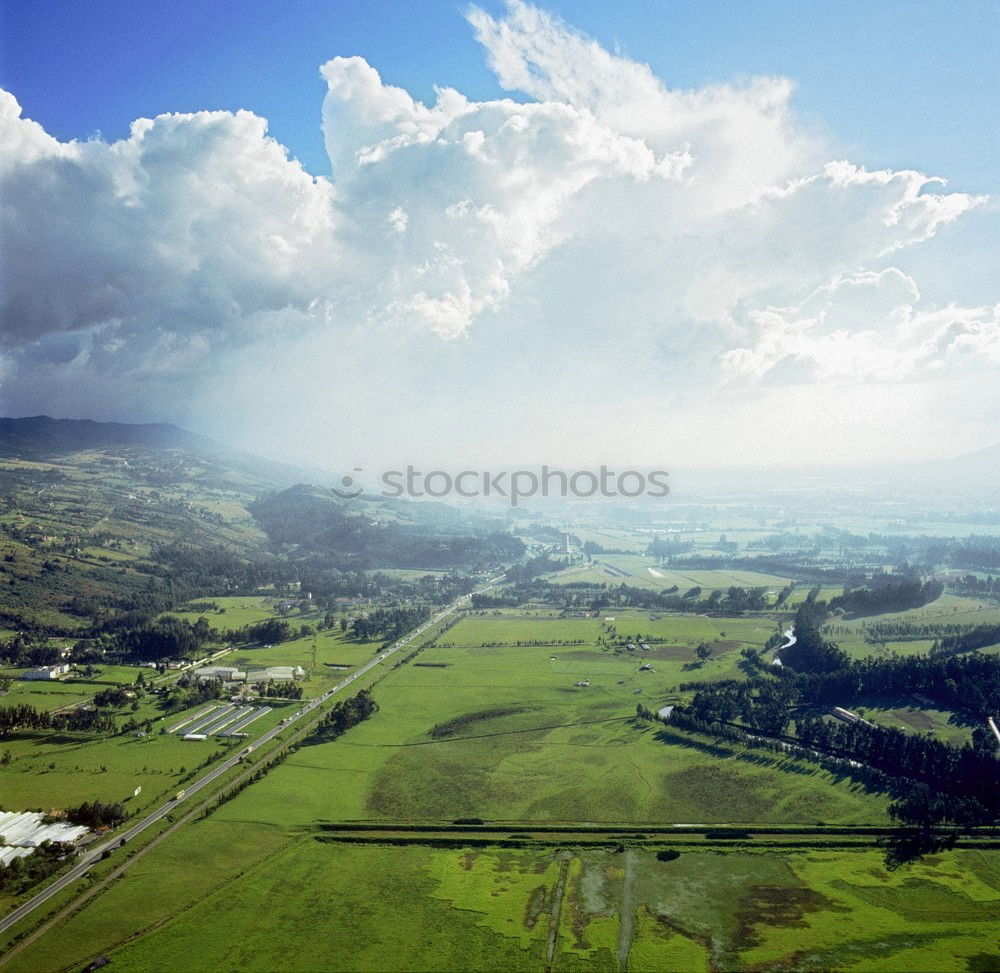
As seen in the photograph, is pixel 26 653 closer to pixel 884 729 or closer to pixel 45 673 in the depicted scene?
pixel 45 673

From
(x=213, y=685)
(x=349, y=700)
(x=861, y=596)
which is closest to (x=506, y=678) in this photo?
(x=349, y=700)

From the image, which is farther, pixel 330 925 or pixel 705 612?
pixel 705 612

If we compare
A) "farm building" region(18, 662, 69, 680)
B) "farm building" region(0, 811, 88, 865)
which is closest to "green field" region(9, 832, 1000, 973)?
"farm building" region(0, 811, 88, 865)

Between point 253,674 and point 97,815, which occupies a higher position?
point 97,815

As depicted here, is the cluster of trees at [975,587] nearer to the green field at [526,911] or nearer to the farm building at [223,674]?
the green field at [526,911]

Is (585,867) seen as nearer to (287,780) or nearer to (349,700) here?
(287,780)

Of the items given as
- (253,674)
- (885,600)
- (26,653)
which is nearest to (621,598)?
(885,600)
